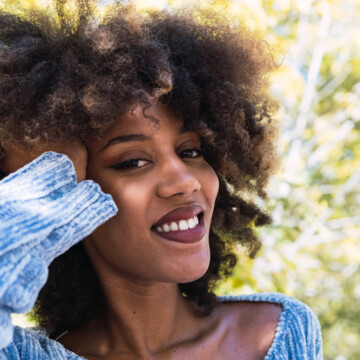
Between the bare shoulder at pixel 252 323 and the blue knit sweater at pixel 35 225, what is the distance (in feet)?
2.15

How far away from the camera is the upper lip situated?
1.71 m

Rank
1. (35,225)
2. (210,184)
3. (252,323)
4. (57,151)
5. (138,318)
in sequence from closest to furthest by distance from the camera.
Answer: (35,225), (57,151), (210,184), (138,318), (252,323)

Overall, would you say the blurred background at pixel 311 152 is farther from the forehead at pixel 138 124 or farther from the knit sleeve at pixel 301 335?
the forehead at pixel 138 124

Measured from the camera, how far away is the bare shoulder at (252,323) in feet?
6.54

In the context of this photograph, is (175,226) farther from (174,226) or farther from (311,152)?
(311,152)

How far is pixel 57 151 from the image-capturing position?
5.33 feet

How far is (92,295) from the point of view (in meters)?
2.11

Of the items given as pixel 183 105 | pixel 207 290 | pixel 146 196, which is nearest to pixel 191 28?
pixel 183 105

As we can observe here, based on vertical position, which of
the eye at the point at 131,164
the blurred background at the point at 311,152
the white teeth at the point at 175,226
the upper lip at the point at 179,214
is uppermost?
the eye at the point at 131,164

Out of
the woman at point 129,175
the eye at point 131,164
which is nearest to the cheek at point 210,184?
the woman at point 129,175

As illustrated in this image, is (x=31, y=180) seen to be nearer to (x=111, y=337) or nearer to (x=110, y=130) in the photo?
(x=110, y=130)

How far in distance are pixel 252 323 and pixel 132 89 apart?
1033mm

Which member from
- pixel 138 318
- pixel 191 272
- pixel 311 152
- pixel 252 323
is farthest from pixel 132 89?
pixel 311 152

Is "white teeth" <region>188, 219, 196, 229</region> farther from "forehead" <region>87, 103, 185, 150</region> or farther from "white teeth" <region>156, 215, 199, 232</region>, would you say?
"forehead" <region>87, 103, 185, 150</region>
